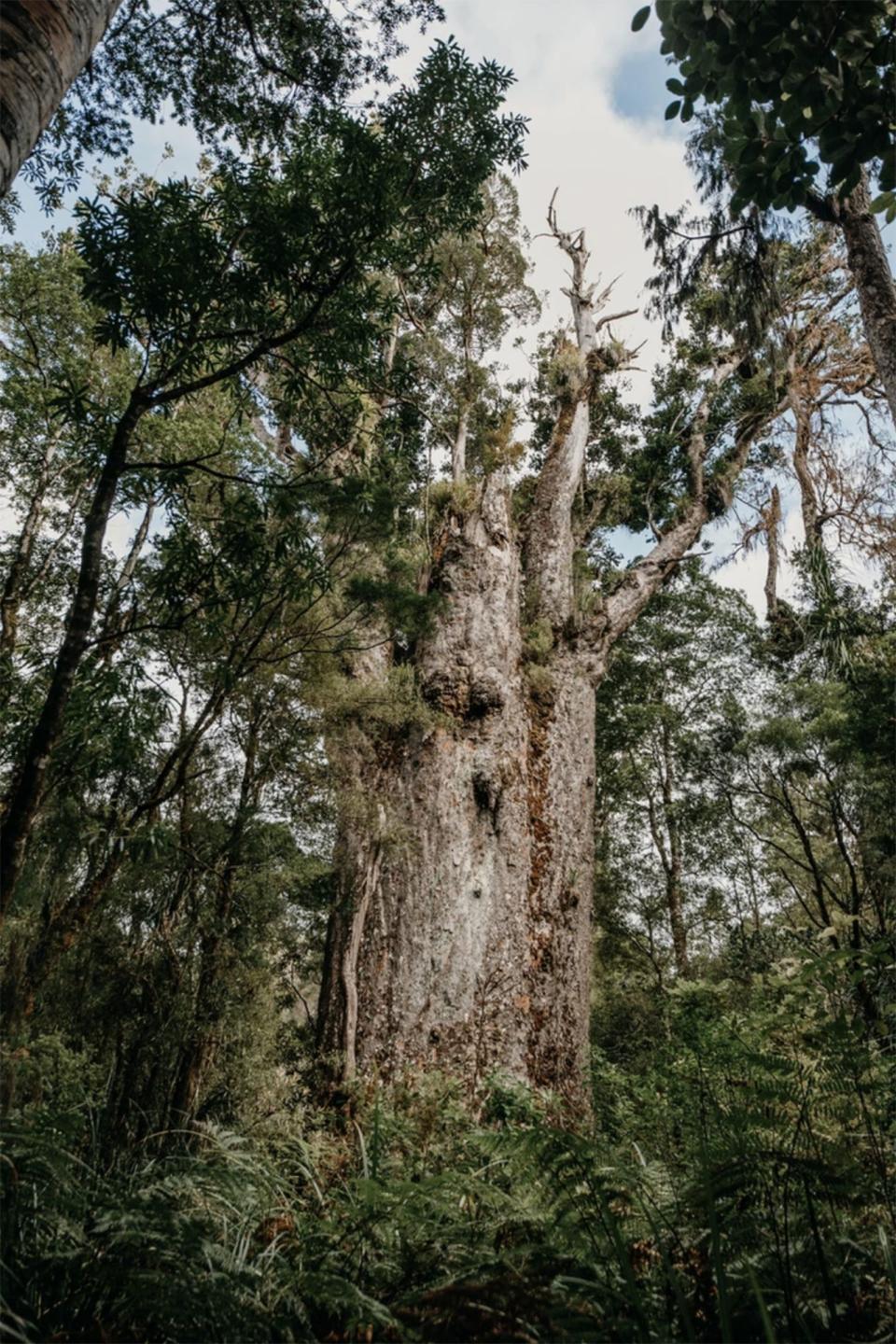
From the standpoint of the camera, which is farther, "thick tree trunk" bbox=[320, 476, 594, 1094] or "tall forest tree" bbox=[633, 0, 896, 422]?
"thick tree trunk" bbox=[320, 476, 594, 1094]

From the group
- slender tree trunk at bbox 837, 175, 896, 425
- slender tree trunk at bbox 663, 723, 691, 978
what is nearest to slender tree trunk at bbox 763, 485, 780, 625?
slender tree trunk at bbox 663, 723, 691, 978

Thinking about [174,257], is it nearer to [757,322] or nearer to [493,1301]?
[493,1301]

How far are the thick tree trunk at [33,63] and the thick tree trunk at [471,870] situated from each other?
17.2 feet

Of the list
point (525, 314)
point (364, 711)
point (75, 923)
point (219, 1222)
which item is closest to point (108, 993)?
point (75, 923)

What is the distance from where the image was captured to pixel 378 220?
3723mm

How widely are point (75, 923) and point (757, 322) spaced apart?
28.3 feet

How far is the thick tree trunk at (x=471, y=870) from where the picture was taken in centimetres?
589

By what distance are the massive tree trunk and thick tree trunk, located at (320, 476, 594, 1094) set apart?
0.01 m

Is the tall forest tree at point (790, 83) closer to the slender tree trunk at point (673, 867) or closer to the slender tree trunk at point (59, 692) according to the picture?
the slender tree trunk at point (59, 692)

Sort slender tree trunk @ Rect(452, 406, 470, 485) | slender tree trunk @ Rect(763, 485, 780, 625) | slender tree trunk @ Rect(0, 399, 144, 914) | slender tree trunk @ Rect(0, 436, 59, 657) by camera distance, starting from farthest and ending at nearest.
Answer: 1. slender tree trunk @ Rect(763, 485, 780, 625)
2. slender tree trunk @ Rect(452, 406, 470, 485)
3. slender tree trunk @ Rect(0, 436, 59, 657)
4. slender tree trunk @ Rect(0, 399, 144, 914)

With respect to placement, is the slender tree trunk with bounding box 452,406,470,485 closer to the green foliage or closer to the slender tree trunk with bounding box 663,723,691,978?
the green foliage

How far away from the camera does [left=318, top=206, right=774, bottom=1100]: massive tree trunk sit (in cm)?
592

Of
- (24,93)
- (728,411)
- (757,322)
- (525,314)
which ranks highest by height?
(525,314)

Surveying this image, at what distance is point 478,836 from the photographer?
6.83 meters
